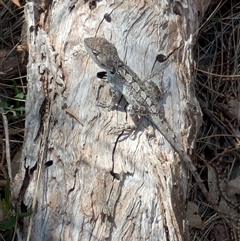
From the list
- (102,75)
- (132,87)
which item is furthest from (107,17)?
(132,87)

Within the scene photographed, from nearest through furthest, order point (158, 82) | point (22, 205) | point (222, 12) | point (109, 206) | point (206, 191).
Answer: point (109, 206) → point (22, 205) → point (158, 82) → point (206, 191) → point (222, 12)

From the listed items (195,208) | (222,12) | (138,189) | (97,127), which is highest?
(222,12)

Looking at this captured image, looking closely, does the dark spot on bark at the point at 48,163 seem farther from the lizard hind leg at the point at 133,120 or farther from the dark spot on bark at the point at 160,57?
the dark spot on bark at the point at 160,57

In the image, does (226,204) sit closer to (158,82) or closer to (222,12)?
(158,82)

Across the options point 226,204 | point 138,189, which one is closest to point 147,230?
point 138,189

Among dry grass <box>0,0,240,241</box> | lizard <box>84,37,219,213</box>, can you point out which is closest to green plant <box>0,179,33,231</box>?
dry grass <box>0,0,240,241</box>

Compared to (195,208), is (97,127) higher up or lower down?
higher up

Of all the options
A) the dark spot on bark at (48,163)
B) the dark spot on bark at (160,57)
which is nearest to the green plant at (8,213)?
the dark spot on bark at (48,163)

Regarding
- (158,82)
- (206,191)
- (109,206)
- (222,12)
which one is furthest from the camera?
(222,12)
